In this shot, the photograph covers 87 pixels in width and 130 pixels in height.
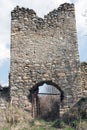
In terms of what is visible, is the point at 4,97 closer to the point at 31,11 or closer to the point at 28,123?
the point at 28,123

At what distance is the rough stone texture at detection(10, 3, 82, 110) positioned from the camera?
11.3 metres

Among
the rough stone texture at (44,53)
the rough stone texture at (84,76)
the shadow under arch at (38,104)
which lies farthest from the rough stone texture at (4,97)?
the rough stone texture at (84,76)

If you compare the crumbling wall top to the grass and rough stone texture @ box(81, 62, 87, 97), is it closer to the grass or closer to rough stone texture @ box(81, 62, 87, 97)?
rough stone texture @ box(81, 62, 87, 97)

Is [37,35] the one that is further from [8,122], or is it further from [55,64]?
[8,122]

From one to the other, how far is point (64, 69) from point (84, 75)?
2.68 feet

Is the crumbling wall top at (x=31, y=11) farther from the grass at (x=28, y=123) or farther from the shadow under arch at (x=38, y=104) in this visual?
the grass at (x=28, y=123)

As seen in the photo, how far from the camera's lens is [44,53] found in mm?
11648

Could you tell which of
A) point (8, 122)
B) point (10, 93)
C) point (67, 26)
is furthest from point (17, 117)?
point (67, 26)

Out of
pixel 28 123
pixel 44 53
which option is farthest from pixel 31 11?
pixel 28 123

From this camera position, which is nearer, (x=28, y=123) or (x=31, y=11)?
(x=28, y=123)

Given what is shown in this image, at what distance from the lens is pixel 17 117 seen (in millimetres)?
10461

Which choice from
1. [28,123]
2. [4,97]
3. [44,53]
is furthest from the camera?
[44,53]

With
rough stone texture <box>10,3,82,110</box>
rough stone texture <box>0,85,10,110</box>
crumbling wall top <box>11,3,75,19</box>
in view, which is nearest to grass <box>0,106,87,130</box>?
rough stone texture <box>0,85,10,110</box>

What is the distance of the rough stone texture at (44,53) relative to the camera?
11320mm
